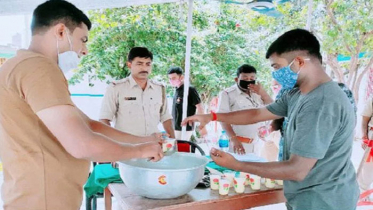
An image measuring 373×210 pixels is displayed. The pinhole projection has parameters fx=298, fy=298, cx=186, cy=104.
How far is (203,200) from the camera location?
1.49m

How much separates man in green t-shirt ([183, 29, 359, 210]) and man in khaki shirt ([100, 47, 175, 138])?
162cm

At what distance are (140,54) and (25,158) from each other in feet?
6.29

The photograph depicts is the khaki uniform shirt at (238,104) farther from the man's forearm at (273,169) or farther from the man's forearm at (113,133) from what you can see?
the man's forearm at (273,169)

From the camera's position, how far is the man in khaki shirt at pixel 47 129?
1.03 m

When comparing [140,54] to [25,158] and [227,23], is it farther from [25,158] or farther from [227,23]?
[227,23]

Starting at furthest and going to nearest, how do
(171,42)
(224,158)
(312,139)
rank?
(171,42), (224,158), (312,139)

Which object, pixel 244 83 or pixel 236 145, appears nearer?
pixel 236 145

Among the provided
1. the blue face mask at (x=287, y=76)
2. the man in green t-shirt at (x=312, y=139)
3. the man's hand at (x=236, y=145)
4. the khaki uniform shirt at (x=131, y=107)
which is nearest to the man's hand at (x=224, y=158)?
the man in green t-shirt at (x=312, y=139)

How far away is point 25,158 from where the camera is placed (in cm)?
114

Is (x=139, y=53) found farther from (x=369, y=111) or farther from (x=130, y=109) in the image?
(x=369, y=111)

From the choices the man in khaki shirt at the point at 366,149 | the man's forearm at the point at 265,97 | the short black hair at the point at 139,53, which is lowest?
the man in khaki shirt at the point at 366,149

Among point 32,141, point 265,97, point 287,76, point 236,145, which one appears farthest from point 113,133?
point 265,97

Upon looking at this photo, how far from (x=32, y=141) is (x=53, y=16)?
20.1 inches

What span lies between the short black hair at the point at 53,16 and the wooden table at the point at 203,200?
84cm
